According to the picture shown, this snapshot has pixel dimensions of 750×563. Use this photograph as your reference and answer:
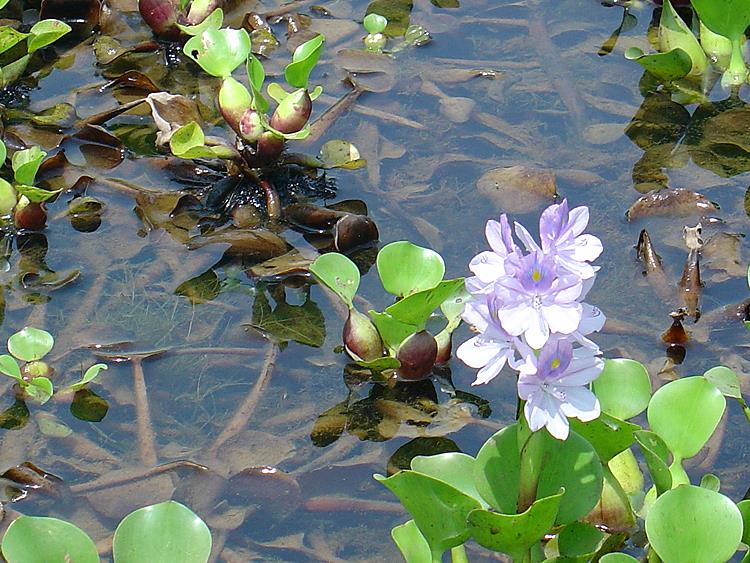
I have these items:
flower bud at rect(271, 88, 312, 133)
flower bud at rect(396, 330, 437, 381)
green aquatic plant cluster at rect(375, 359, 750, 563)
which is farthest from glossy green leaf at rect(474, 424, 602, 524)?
flower bud at rect(271, 88, 312, 133)

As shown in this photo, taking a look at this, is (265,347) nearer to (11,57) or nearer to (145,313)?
(145,313)

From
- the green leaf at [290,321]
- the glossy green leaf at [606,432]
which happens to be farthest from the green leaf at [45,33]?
the glossy green leaf at [606,432]

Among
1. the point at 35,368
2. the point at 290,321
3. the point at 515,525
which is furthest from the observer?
the point at 290,321

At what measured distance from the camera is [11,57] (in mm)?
3467

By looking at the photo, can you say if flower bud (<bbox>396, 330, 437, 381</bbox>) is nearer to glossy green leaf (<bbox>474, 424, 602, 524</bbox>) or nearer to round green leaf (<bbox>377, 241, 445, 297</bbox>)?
round green leaf (<bbox>377, 241, 445, 297</bbox>)

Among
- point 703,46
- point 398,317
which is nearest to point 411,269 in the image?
point 398,317

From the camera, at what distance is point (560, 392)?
1.45 meters

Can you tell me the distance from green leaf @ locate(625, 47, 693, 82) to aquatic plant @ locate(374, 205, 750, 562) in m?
1.38

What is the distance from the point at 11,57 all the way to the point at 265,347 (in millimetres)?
1546

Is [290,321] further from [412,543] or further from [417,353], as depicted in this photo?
[412,543]

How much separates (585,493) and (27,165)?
67.0 inches

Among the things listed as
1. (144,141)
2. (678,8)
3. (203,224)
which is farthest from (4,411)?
(678,8)

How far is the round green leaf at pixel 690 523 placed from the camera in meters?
1.64

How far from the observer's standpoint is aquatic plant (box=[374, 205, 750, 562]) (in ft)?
4.58
